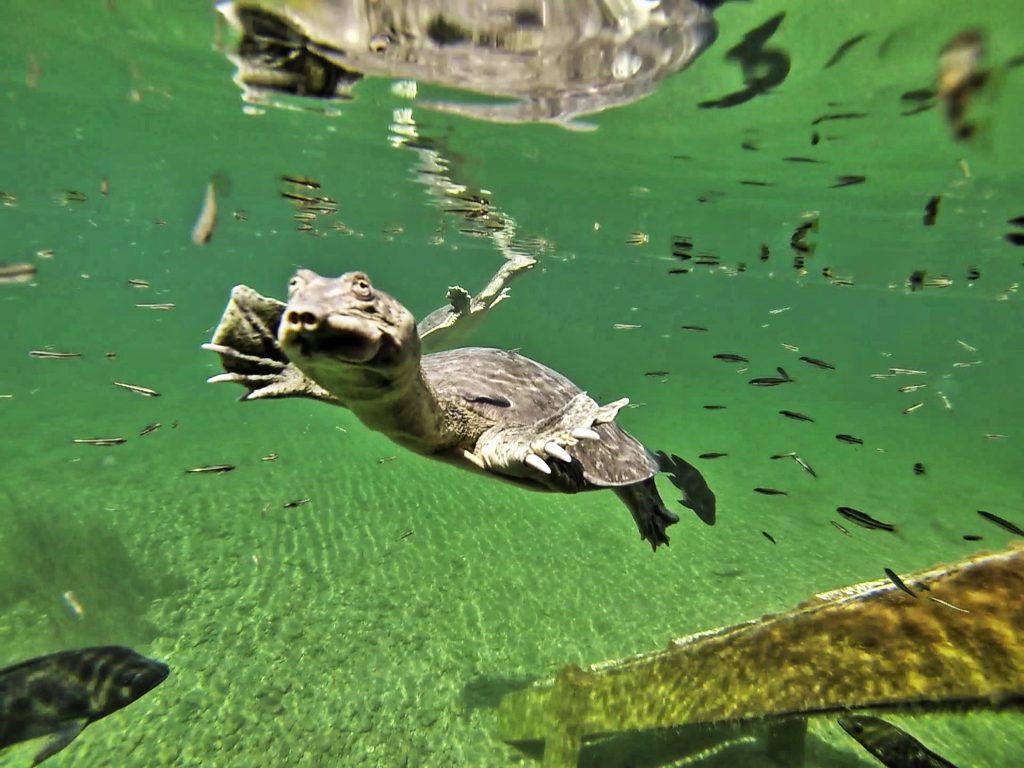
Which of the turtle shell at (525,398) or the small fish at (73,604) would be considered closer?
the turtle shell at (525,398)

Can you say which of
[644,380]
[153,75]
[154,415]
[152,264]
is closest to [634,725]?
[153,75]

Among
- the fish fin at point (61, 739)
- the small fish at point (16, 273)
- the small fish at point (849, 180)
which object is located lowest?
the fish fin at point (61, 739)

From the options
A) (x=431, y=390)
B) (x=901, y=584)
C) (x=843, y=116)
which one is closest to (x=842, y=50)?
(x=843, y=116)

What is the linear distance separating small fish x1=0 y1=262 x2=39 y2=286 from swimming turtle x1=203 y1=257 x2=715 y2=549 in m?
3.71

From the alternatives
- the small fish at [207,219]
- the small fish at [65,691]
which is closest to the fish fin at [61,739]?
the small fish at [65,691]

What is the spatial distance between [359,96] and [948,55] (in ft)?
34.8

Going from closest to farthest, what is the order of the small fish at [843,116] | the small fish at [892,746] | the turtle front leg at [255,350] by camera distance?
the small fish at [892,746], the turtle front leg at [255,350], the small fish at [843,116]

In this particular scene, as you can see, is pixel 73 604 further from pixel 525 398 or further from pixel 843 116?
pixel 843 116

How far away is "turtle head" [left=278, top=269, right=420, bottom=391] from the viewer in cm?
253

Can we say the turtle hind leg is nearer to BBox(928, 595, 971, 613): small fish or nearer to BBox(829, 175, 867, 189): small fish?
BBox(928, 595, 971, 613): small fish

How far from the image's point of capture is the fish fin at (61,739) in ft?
14.6

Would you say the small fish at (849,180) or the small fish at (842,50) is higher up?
the small fish at (842,50)

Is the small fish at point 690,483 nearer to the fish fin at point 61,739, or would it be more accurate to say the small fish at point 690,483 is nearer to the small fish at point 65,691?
the small fish at point 65,691

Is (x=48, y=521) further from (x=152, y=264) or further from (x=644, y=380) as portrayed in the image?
(x=152, y=264)
